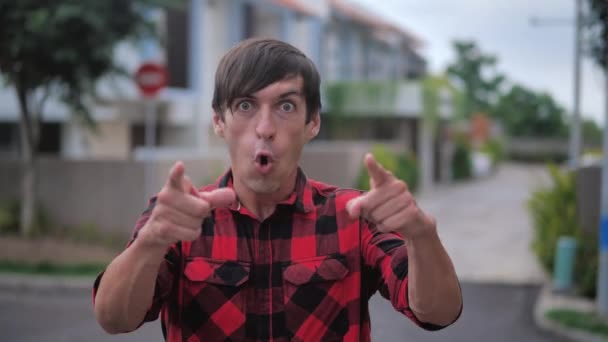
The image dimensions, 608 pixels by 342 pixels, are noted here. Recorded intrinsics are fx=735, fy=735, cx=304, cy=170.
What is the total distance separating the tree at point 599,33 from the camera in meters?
7.71

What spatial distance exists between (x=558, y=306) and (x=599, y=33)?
3149mm

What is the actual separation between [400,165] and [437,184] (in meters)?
8.61

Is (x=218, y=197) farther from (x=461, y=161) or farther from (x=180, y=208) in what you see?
(x=461, y=161)

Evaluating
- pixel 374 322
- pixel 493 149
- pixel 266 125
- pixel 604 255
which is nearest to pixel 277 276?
pixel 266 125

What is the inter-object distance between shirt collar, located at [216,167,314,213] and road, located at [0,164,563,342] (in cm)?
541

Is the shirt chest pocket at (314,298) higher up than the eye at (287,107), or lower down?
lower down

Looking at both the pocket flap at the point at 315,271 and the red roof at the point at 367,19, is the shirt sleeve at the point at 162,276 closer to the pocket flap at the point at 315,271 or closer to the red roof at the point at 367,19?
the pocket flap at the point at 315,271

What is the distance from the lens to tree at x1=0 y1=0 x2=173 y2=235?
33.2ft

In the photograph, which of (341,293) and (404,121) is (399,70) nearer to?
(404,121)

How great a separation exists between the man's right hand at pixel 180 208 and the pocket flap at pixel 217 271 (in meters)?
0.30

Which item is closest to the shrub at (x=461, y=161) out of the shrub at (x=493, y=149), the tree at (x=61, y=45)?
the shrub at (x=493, y=149)

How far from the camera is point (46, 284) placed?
9.63 m

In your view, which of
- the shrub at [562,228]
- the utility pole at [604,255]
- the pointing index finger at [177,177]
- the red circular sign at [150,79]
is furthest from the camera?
the red circular sign at [150,79]

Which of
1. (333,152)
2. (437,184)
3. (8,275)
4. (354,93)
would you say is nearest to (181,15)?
(333,152)
